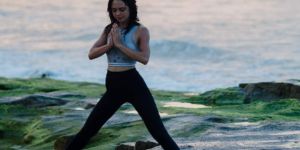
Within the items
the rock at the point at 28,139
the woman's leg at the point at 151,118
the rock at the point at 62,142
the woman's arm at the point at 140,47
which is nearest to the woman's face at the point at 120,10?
the woman's arm at the point at 140,47

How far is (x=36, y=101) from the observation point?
43.4 ft

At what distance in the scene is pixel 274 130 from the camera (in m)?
8.62

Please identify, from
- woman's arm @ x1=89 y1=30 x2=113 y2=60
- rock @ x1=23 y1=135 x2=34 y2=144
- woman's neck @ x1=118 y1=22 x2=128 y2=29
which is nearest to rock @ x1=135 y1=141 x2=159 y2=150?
woman's arm @ x1=89 y1=30 x2=113 y2=60

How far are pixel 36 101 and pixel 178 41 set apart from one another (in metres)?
24.1

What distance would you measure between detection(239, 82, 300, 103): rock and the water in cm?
1014

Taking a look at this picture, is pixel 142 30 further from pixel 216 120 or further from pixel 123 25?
pixel 216 120

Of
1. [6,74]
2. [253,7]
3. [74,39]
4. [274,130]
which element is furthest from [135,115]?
[253,7]

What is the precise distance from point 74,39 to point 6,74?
1157cm

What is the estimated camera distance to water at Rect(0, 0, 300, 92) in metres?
28.7

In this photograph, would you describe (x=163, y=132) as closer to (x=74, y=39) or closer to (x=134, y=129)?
(x=134, y=129)

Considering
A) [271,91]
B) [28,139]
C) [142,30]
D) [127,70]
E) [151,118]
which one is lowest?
[28,139]

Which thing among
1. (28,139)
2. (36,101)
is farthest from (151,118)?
(36,101)

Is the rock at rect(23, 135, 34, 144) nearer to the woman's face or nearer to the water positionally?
the woman's face

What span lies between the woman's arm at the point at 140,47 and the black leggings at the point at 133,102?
0.16 metres
